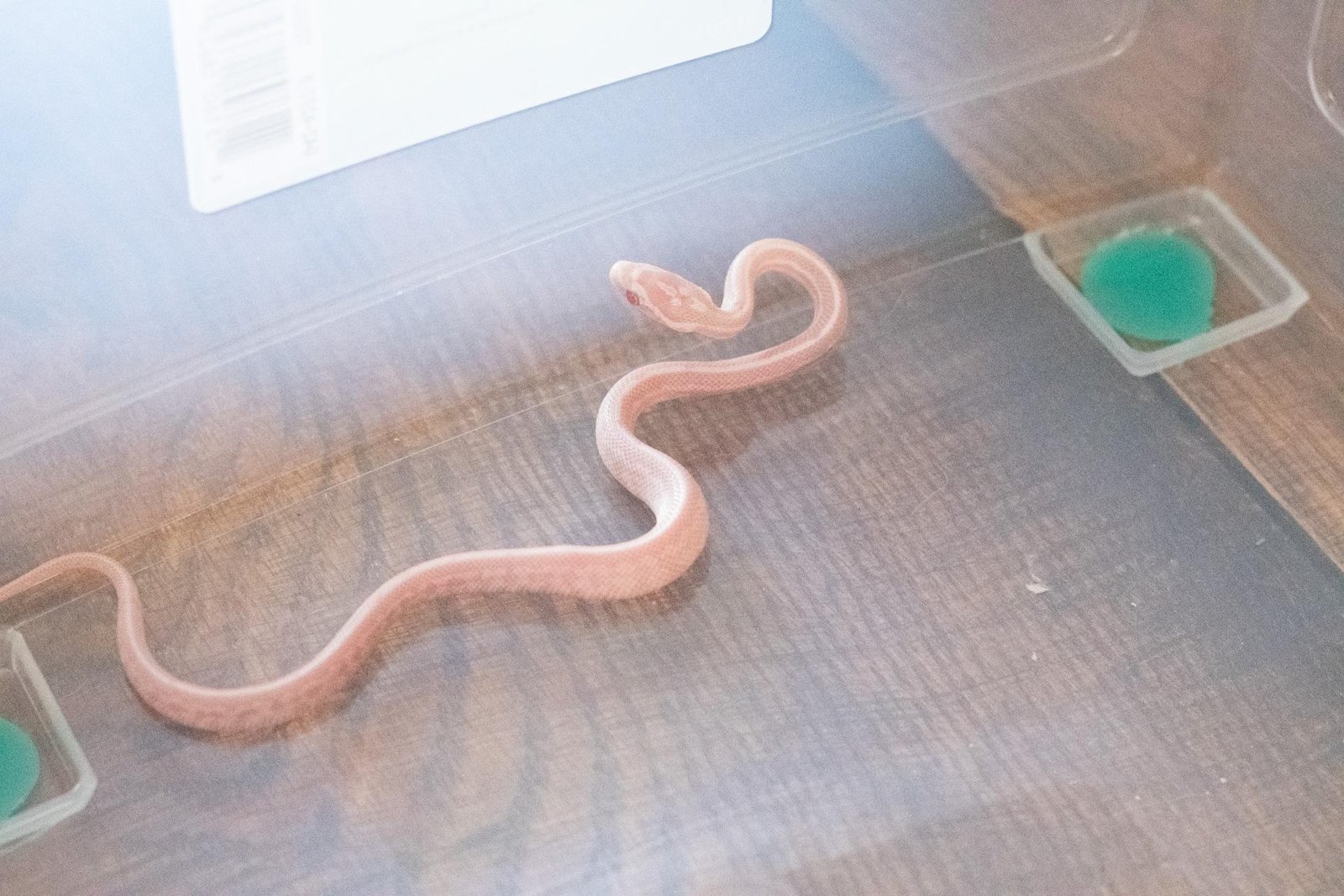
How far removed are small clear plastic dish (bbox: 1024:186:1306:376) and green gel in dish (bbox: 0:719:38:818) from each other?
939 mm

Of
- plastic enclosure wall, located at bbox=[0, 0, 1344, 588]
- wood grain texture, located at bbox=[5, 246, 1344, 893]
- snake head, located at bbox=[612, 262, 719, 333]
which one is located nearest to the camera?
wood grain texture, located at bbox=[5, 246, 1344, 893]

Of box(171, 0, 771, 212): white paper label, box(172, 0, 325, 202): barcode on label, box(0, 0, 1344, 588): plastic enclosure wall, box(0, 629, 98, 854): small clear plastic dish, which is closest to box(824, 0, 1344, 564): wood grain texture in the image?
box(0, 0, 1344, 588): plastic enclosure wall

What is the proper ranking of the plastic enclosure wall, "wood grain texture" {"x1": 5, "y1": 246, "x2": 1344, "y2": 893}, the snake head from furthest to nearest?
the snake head, the plastic enclosure wall, "wood grain texture" {"x1": 5, "y1": 246, "x2": 1344, "y2": 893}

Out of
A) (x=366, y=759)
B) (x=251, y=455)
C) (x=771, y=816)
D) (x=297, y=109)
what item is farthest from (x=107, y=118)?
(x=771, y=816)

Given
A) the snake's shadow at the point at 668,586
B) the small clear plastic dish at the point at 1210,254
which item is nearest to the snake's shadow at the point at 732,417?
the snake's shadow at the point at 668,586

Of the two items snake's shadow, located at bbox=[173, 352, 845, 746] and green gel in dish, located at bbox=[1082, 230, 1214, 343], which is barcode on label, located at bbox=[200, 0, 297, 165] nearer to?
snake's shadow, located at bbox=[173, 352, 845, 746]

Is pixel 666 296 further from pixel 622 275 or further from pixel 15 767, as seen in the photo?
pixel 15 767

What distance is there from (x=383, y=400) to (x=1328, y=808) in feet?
2.64

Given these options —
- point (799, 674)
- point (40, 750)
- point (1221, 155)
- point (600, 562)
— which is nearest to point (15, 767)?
point (40, 750)

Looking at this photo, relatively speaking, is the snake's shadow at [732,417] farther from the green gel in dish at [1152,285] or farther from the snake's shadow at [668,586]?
the green gel in dish at [1152,285]

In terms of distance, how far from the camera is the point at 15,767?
3.30ft

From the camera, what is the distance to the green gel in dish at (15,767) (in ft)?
3.24

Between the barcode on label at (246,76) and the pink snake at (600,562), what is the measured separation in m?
0.32

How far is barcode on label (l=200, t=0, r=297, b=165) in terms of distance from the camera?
1.03 metres
